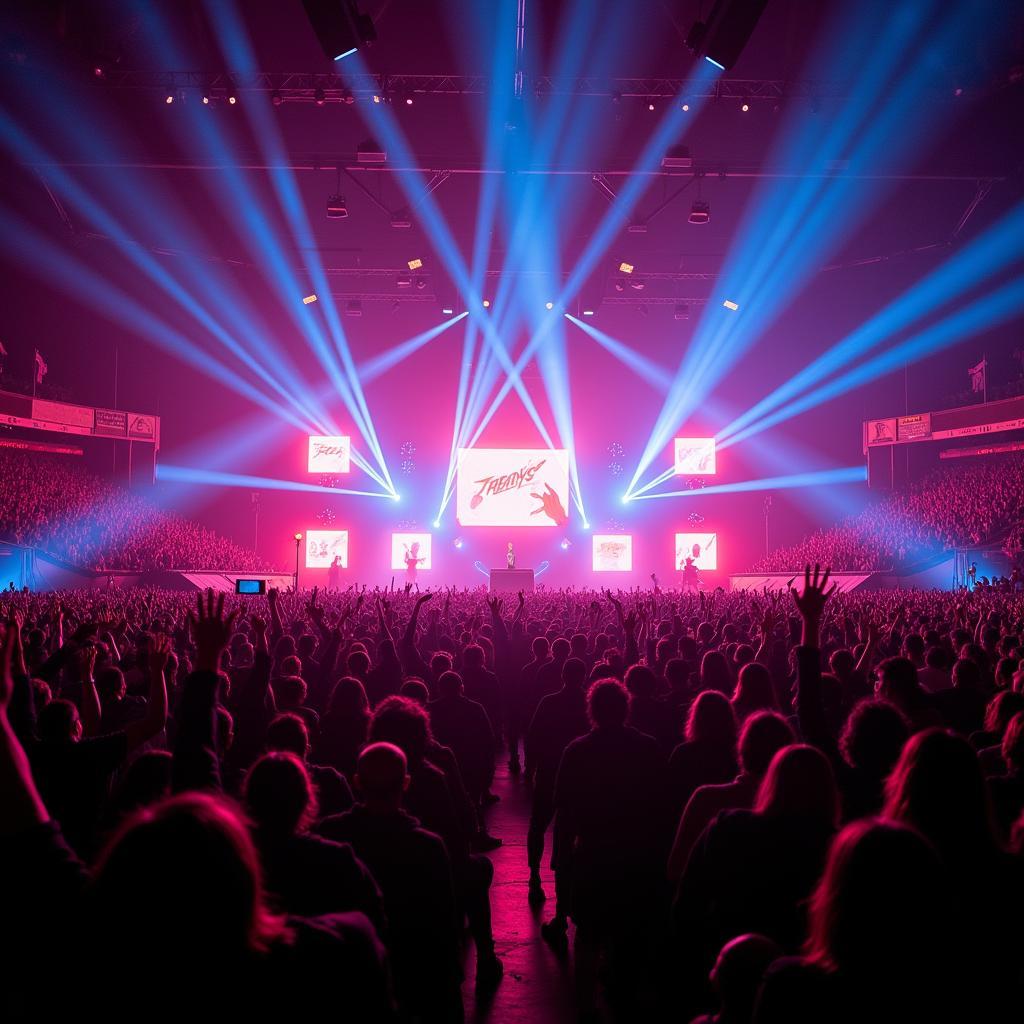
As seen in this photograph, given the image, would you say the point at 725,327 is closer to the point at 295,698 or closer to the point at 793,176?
the point at 793,176

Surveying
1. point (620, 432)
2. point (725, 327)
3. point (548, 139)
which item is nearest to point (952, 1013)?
point (548, 139)

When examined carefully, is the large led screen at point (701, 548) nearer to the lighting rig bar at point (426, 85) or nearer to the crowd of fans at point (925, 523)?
the crowd of fans at point (925, 523)

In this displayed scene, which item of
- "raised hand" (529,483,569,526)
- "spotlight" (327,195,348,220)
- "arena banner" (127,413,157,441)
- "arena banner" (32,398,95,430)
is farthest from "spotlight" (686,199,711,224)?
"arena banner" (32,398,95,430)

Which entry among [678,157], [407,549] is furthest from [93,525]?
[678,157]

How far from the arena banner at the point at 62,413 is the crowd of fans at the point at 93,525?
1.77 meters

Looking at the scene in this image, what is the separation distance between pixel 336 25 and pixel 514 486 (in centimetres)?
2377

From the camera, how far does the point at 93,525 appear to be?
31.9m

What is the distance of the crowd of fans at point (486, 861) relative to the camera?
1.77 metres

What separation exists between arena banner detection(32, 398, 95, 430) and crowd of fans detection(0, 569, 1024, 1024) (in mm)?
28632

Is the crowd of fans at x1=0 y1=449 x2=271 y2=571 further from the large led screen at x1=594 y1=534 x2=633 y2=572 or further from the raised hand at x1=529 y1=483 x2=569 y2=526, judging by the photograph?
the large led screen at x1=594 y1=534 x2=633 y2=572

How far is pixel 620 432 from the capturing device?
3728 cm

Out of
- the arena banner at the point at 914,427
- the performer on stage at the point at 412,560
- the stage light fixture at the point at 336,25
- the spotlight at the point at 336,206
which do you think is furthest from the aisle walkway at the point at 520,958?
the arena banner at the point at 914,427

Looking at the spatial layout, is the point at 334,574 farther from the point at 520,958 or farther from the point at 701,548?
the point at 520,958

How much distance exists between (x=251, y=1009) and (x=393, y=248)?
29072 mm
